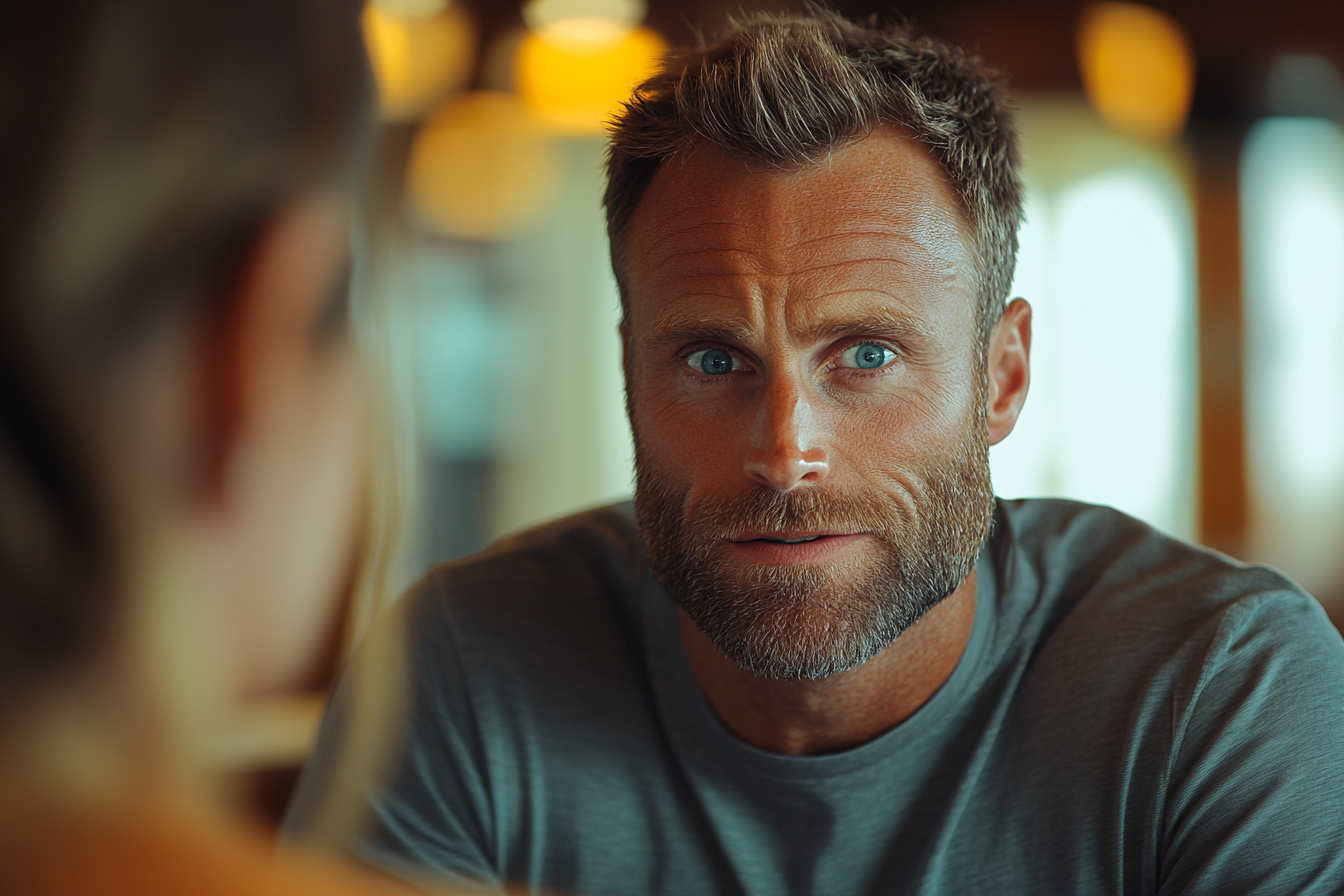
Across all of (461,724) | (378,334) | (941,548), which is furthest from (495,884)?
(378,334)

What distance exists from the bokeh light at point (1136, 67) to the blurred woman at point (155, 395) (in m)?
5.68

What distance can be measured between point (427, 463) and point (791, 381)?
644 mm

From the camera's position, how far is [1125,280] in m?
5.76

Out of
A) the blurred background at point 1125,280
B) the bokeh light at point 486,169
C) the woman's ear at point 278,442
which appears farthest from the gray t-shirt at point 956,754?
the bokeh light at point 486,169

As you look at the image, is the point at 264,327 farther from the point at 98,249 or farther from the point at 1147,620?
the point at 1147,620

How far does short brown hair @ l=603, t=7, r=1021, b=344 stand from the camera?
124cm

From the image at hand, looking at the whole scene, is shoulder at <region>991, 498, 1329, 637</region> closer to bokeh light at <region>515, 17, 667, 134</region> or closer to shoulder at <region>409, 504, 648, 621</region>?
shoulder at <region>409, 504, 648, 621</region>

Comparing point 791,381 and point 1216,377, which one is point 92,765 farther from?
point 1216,377

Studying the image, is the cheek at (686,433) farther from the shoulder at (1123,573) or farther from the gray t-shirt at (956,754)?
the shoulder at (1123,573)

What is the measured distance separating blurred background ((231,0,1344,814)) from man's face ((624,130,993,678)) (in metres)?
4.29

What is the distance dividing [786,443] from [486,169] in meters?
4.91

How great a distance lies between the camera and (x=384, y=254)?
20.5 inches

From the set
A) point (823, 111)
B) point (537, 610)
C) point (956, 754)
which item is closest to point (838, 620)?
point (956, 754)

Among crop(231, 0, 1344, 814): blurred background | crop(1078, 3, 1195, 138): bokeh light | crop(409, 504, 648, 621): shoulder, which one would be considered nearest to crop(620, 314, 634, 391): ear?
crop(409, 504, 648, 621): shoulder
